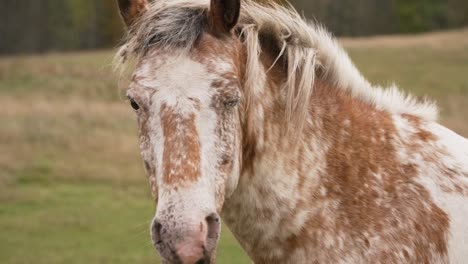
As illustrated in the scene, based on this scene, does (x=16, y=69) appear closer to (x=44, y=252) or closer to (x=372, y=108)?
(x=44, y=252)

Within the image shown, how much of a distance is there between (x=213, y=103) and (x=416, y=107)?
1278 millimetres

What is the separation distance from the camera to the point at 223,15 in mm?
3303

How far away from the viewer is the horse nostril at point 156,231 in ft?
9.47

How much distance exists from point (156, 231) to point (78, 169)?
11025 mm

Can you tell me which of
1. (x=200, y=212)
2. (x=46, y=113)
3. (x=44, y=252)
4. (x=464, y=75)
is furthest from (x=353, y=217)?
(x=464, y=75)

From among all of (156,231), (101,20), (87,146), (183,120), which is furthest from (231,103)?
(101,20)

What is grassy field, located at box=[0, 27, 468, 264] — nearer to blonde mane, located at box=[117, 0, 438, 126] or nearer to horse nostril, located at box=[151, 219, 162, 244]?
blonde mane, located at box=[117, 0, 438, 126]

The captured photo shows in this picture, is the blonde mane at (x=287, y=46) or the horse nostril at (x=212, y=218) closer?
the horse nostril at (x=212, y=218)

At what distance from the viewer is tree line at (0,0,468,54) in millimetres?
48156

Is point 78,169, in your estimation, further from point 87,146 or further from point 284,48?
point 284,48

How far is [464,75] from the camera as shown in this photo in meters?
26.8

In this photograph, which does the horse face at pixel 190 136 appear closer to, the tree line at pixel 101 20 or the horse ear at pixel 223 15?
the horse ear at pixel 223 15

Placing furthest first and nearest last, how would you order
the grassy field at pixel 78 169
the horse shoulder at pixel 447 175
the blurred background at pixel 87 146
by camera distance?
the blurred background at pixel 87 146
the grassy field at pixel 78 169
the horse shoulder at pixel 447 175

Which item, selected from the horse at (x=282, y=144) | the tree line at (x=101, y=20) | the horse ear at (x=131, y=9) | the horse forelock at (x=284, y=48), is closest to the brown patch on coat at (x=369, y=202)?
the horse at (x=282, y=144)
